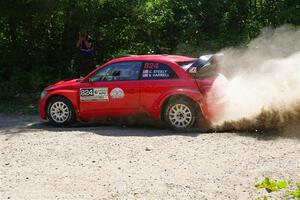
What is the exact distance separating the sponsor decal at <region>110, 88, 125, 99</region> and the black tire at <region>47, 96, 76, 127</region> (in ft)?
3.32

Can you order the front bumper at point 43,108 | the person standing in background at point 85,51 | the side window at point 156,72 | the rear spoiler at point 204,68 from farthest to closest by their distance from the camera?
1. the person standing in background at point 85,51
2. the front bumper at point 43,108
3. the side window at point 156,72
4. the rear spoiler at point 204,68

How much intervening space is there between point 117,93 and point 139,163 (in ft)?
10.7

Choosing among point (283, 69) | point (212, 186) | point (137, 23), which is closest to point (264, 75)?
point (283, 69)

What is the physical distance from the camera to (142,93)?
10.4 metres

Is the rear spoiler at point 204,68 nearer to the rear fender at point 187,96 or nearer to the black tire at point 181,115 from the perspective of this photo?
the rear fender at point 187,96

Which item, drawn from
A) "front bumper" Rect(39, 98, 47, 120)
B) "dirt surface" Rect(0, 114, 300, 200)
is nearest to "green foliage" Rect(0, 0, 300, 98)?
"front bumper" Rect(39, 98, 47, 120)

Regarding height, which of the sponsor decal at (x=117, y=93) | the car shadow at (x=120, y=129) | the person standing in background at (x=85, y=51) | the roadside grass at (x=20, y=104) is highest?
the person standing in background at (x=85, y=51)

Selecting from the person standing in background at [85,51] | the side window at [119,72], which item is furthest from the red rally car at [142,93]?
the person standing in background at [85,51]

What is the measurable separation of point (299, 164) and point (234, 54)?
1039 centimetres

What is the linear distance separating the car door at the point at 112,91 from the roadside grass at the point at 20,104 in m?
3.30

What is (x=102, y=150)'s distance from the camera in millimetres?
8430

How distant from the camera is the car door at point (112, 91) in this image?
10.5 metres

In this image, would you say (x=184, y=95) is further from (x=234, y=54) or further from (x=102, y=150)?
(x=234, y=54)

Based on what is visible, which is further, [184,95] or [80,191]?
[184,95]
